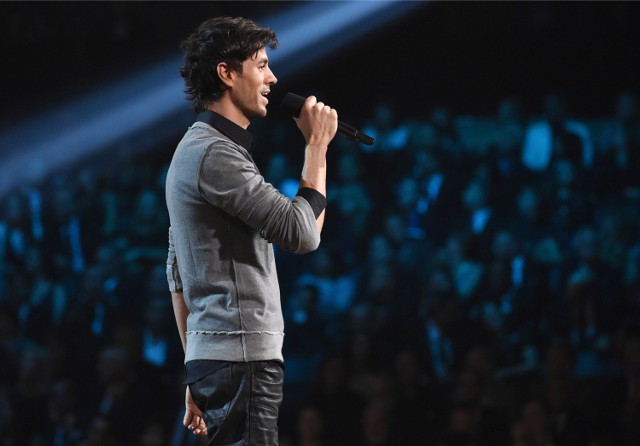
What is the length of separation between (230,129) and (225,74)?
91 millimetres

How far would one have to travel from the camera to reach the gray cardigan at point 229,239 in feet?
4.20

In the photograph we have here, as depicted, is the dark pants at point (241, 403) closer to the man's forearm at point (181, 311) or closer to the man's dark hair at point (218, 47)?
the man's forearm at point (181, 311)

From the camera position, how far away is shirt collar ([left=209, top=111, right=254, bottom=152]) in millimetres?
1370

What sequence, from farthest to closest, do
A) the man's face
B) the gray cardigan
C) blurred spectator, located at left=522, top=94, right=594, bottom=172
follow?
1. blurred spectator, located at left=522, top=94, right=594, bottom=172
2. the man's face
3. the gray cardigan

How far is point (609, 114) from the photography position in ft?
14.1

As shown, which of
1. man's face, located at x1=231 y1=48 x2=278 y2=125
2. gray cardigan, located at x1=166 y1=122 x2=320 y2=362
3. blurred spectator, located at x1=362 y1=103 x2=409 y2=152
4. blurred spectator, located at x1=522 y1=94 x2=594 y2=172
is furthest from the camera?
blurred spectator, located at x1=362 y1=103 x2=409 y2=152

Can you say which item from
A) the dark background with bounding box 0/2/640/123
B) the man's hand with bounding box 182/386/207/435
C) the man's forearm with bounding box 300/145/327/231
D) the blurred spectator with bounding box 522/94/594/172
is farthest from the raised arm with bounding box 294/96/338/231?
the dark background with bounding box 0/2/640/123

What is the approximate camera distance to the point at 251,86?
1.40 metres

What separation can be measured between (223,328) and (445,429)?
2306mm

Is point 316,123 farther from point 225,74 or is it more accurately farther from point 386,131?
point 386,131

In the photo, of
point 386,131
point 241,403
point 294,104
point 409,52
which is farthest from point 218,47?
point 409,52

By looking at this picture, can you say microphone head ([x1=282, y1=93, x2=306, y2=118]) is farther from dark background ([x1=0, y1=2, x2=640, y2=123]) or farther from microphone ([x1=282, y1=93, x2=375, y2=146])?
dark background ([x1=0, y1=2, x2=640, y2=123])

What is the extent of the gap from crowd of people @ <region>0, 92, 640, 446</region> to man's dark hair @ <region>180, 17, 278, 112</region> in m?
2.32

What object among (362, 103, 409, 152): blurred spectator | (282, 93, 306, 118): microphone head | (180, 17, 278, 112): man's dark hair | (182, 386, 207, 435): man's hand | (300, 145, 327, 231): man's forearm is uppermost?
(362, 103, 409, 152): blurred spectator
